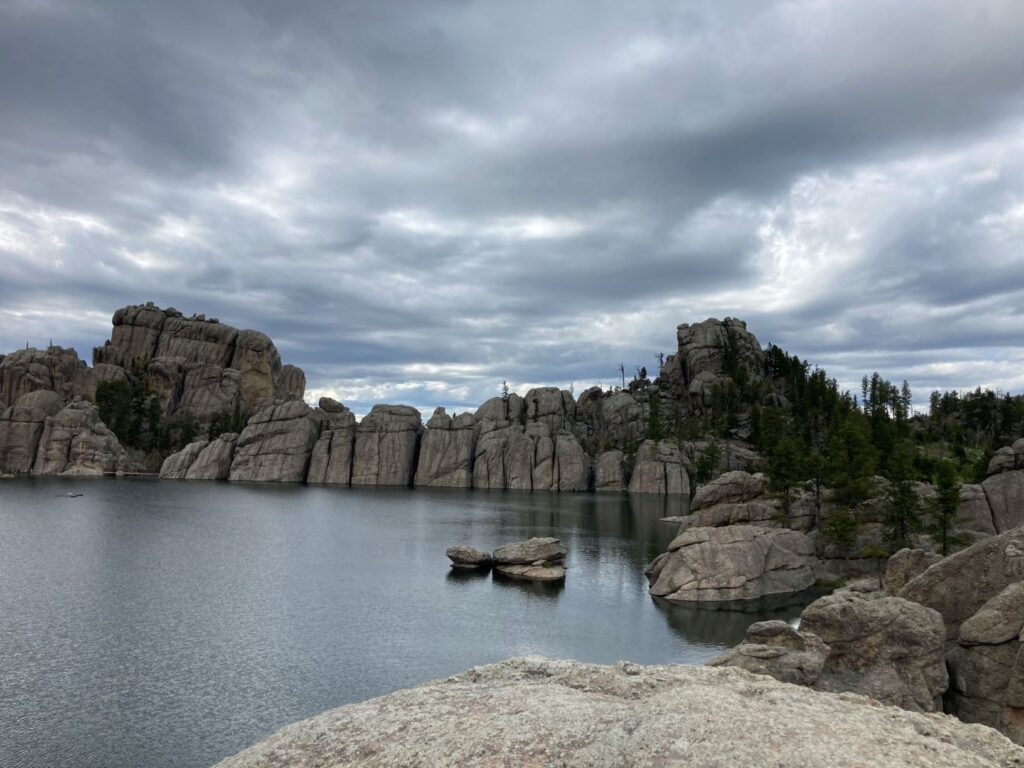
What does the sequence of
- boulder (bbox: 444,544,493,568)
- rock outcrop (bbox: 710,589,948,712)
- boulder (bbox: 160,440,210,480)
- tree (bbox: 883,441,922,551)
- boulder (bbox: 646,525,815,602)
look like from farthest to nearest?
1. boulder (bbox: 160,440,210,480)
2. boulder (bbox: 444,544,493,568)
3. tree (bbox: 883,441,922,551)
4. boulder (bbox: 646,525,815,602)
5. rock outcrop (bbox: 710,589,948,712)

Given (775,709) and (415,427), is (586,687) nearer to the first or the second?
(775,709)

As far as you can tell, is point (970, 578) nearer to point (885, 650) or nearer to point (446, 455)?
point (885, 650)

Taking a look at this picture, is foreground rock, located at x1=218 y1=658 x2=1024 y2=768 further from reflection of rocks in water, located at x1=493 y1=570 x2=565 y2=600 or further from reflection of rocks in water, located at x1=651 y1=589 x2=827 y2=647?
reflection of rocks in water, located at x1=493 y1=570 x2=565 y2=600

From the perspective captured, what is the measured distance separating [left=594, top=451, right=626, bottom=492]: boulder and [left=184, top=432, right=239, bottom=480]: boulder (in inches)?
3426

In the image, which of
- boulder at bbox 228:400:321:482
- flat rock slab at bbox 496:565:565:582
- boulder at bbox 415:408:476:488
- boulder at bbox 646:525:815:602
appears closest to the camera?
boulder at bbox 646:525:815:602

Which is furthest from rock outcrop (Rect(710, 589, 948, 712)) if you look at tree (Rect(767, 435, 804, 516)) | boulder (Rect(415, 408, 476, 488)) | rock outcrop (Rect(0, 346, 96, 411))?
rock outcrop (Rect(0, 346, 96, 411))

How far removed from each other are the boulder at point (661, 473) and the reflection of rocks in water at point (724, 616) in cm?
9796

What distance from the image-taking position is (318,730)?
11.9m

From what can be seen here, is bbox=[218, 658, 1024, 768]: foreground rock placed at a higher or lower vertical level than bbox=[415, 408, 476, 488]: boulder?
lower

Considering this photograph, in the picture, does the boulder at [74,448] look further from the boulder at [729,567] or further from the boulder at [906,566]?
the boulder at [906,566]

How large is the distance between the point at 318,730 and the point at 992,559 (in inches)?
931

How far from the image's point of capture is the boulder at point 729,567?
54.0 meters

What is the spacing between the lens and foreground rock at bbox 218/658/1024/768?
982 centimetres

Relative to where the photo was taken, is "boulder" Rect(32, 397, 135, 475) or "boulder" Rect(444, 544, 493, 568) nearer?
"boulder" Rect(444, 544, 493, 568)
